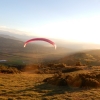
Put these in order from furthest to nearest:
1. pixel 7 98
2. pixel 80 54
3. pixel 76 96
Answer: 1. pixel 80 54
2. pixel 76 96
3. pixel 7 98

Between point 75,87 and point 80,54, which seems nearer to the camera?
point 75,87

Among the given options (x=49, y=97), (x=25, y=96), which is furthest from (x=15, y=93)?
(x=49, y=97)

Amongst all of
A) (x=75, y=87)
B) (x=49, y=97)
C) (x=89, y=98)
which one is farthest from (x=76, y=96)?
(x=75, y=87)

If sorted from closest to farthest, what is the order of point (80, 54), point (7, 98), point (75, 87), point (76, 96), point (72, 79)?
1. point (7, 98)
2. point (76, 96)
3. point (75, 87)
4. point (72, 79)
5. point (80, 54)

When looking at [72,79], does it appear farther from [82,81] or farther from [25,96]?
[25,96]

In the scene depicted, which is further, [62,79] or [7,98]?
[62,79]

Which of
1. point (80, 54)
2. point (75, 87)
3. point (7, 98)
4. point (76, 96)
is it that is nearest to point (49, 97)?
point (76, 96)

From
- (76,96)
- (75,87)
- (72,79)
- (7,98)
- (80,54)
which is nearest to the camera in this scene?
(7,98)

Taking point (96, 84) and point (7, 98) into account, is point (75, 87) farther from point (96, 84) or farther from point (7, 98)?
point (7, 98)
